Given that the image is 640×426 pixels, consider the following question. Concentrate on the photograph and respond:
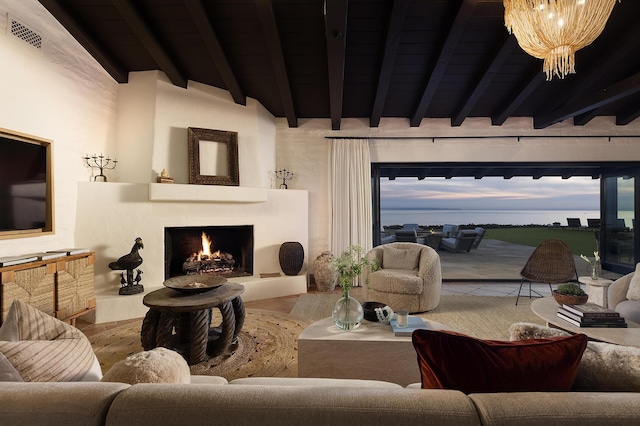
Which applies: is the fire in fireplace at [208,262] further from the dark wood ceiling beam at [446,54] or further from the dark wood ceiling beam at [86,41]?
the dark wood ceiling beam at [446,54]

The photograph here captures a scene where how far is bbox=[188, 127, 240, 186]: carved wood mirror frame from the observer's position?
4.18 m

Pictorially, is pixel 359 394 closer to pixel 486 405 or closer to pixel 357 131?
pixel 486 405

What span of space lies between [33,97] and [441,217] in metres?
6.83

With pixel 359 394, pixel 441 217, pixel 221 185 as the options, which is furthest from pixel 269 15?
pixel 441 217

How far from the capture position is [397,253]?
4125 millimetres

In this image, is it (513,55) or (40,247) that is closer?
(40,247)

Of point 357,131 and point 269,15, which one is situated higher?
point 269,15

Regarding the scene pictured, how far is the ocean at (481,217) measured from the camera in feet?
Result: 22.2

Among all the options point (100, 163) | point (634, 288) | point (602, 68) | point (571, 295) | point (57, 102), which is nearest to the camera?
point (571, 295)

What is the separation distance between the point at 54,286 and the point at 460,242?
6.93m

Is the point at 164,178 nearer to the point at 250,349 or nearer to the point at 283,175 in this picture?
the point at 283,175

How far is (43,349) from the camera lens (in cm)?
103

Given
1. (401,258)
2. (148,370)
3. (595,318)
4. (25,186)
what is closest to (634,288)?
(595,318)

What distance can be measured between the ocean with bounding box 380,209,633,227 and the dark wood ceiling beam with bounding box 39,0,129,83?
4.92 metres
